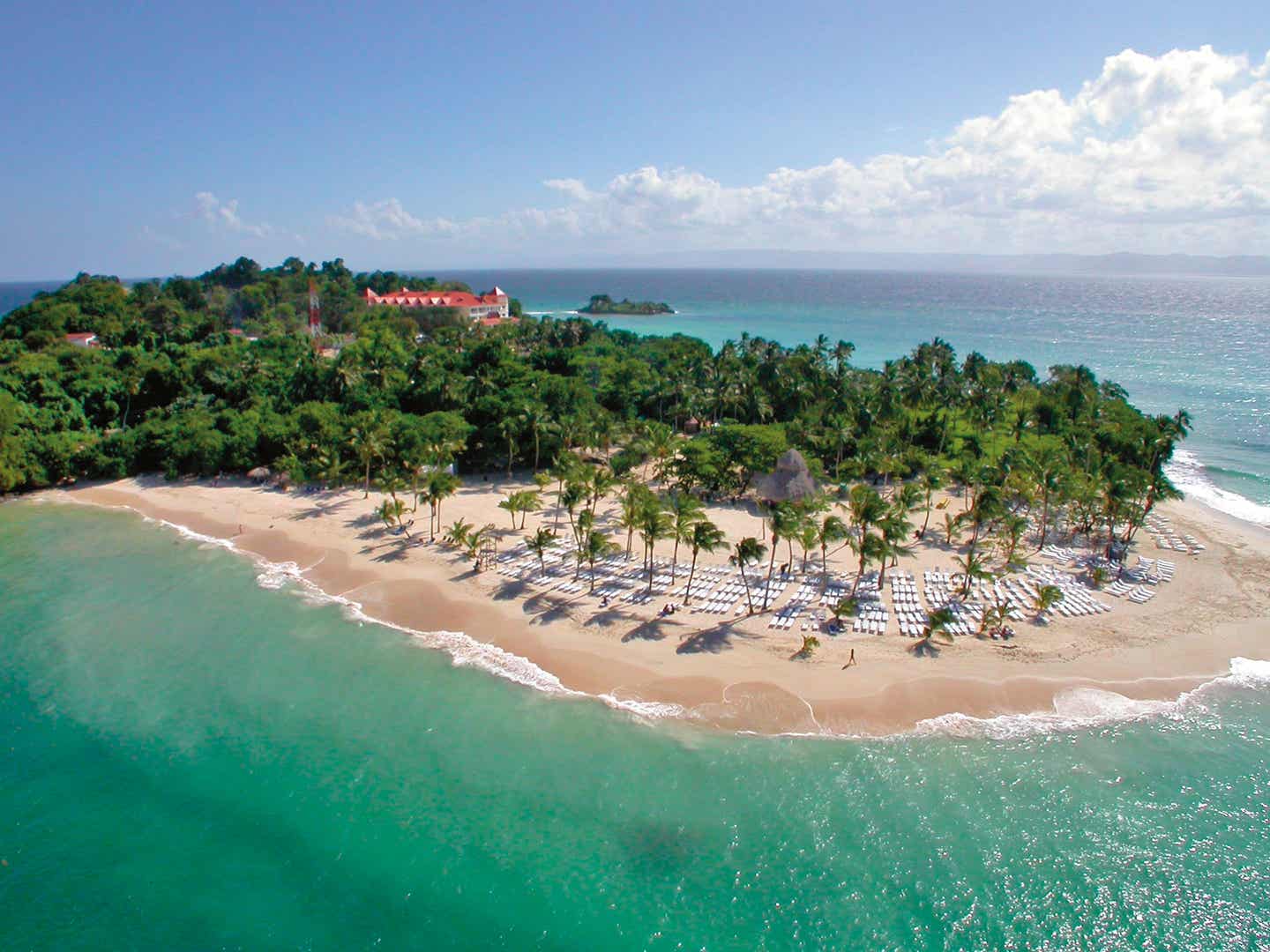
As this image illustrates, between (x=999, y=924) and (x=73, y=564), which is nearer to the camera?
(x=999, y=924)

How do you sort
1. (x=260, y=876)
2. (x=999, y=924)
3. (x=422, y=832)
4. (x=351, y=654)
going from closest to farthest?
1. (x=999, y=924)
2. (x=260, y=876)
3. (x=422, y=832)
4. (x=351, y=654)

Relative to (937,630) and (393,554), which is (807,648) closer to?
(937,630)

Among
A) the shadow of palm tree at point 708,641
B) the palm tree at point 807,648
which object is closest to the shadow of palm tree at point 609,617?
the shadow of palm tree at point 708,641

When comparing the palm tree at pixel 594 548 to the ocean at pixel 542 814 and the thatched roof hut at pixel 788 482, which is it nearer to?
the ocean at pixel 542 814

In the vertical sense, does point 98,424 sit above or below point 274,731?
above

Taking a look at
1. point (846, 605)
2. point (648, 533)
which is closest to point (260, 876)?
point (648, 533)

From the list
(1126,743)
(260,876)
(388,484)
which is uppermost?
(388,484)

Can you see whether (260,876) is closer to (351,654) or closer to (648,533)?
(351,654)
